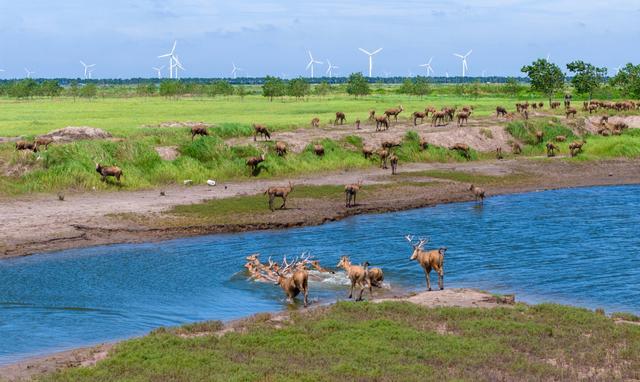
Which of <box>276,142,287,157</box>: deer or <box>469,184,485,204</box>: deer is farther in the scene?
<box>276,142,287,157</box>: deer

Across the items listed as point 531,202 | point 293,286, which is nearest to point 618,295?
point 293,286

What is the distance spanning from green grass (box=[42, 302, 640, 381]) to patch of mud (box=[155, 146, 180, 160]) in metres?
27.8

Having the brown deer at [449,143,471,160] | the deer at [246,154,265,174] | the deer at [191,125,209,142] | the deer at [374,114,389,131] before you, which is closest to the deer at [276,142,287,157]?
the deer at [246,154,265,174]

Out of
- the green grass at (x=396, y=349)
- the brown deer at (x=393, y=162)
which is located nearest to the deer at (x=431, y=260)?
the green grass at (x=396, y=349)

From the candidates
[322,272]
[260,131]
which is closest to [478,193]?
[260,131]

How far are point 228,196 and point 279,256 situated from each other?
11193mm

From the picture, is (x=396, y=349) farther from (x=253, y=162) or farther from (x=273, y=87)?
(x=273, y=87)

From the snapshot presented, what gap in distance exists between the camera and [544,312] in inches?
881

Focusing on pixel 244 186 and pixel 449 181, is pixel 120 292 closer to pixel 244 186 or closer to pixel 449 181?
pixel 244 186

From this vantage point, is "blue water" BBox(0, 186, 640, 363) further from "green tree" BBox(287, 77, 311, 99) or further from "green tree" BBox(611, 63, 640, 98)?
"green tree" BBox(287, 77, 311, 99)

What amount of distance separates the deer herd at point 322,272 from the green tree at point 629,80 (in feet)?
269

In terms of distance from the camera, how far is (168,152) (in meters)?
49.2

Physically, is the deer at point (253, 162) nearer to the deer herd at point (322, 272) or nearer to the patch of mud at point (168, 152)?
the patch of mud at point (168, 152)

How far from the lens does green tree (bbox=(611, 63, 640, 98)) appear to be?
103 meters
